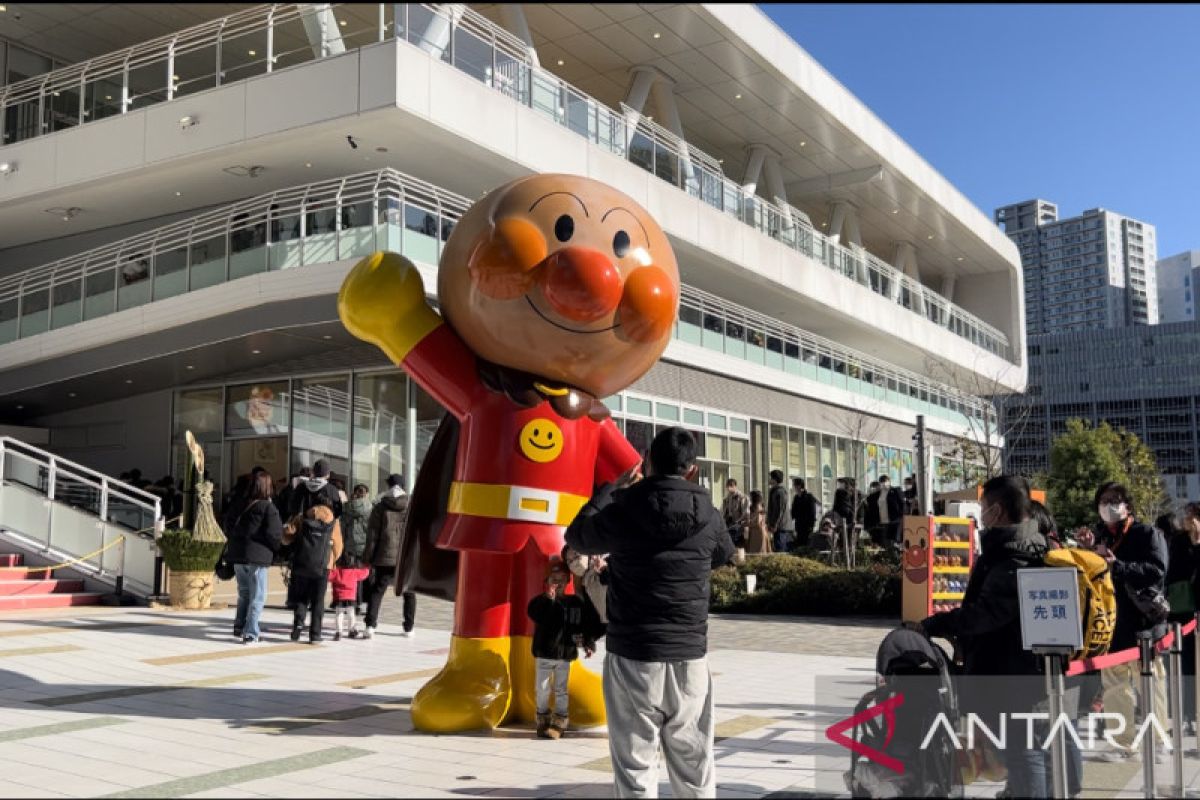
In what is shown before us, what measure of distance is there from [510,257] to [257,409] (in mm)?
14898

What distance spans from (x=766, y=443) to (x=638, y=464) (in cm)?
1942

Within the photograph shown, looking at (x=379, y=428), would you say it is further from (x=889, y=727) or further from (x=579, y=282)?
(x=889, y=727)

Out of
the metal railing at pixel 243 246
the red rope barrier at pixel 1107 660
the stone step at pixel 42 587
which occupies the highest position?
the metal railing at pixel 243 246

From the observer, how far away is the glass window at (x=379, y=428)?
718 inches

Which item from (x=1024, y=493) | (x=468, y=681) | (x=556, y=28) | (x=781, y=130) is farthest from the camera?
(x=781, y=130)

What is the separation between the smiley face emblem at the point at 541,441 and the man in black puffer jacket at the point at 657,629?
223 centimetres

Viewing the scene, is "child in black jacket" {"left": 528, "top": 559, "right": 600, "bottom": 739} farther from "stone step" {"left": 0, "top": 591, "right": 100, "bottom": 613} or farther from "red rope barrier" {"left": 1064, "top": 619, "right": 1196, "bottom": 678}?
"stone step" {"left": 0, "top": 591, "right": 100, "bottom": 613}

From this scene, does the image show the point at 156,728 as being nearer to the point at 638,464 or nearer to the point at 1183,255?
the point at 638,464

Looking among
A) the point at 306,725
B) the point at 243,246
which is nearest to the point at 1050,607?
the point at 306,725

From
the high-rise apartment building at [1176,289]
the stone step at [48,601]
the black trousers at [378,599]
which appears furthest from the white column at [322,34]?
the high-rise apartment building at [1176,289]

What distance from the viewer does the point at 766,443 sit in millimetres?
26500

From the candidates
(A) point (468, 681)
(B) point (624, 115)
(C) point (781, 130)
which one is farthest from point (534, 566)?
(C) point (781, 130)

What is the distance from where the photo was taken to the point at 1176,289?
506 feet

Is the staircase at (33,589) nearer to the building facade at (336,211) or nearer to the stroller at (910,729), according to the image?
the building facade at (336,211)
